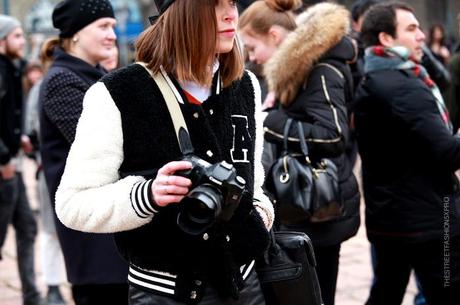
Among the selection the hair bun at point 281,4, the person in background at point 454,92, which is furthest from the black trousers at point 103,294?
the person in background at point 454,92

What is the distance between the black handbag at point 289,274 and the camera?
2578mm

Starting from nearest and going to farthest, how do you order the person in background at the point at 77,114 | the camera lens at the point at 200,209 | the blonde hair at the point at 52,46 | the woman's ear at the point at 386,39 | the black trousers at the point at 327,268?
the camera lens at the point at 200,209 → the person in background at the point at 77,114 → the black trousers at the point at 327,268 → the blonde hair at the point at 52,46 → the woman's ear at the point at 386,39

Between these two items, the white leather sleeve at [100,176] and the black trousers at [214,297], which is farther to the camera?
the black trousers at [214,297]

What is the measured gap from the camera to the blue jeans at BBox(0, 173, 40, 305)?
5516 millimetres

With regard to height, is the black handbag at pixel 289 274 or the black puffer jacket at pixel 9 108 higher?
the black handbag at pixel 289 274

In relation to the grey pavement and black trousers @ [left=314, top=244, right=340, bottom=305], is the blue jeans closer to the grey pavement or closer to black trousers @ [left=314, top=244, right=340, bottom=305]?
the grey pavement

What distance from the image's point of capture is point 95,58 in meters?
3.88

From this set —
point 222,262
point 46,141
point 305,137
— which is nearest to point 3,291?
point 46,141

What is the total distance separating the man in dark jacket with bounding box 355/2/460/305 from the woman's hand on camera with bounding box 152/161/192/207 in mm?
1934

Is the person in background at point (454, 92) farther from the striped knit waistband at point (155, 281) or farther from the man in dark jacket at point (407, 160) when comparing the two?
the striped knit waistband at point (155, 281)

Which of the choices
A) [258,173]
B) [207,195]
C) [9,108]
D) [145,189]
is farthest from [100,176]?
[9,108]

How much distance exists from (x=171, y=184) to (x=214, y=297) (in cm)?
48

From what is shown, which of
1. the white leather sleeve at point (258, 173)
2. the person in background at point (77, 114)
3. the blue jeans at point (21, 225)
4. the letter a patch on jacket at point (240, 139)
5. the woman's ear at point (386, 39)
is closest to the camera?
the letter a patch on jacket at point (240, 139)

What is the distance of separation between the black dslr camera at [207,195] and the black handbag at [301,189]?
149 cm
